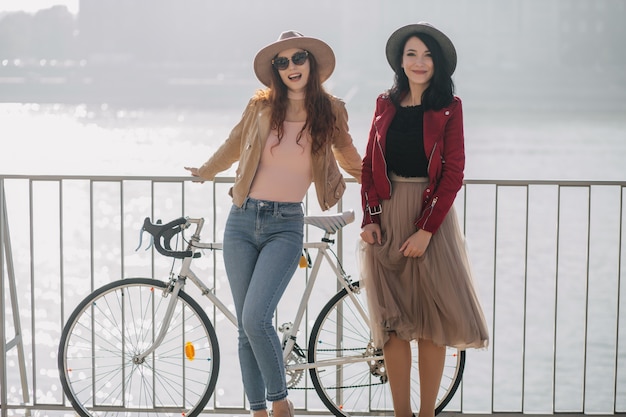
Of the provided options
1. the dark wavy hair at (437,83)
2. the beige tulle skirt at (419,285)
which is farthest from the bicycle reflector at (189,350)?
the dark wavy hair at (437,83)

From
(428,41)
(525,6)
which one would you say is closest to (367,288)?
(428,41)

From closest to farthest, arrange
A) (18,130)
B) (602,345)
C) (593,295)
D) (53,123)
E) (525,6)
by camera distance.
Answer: (602,345), (593,295), (18,130), (53,123), (525,6)

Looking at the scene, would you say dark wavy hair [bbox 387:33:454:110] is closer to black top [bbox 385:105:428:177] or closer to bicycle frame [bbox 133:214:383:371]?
black top [bbox 385:105:428:177]

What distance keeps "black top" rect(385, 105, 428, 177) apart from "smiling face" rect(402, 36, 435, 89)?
0.12 m

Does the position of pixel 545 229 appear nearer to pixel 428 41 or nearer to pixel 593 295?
pixel 593 295

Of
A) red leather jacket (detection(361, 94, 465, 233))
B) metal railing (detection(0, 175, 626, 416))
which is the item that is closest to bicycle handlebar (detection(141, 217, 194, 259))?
metal railing (detection(0, 175, 626, 416))

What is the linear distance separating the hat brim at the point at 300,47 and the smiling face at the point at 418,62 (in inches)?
11.9

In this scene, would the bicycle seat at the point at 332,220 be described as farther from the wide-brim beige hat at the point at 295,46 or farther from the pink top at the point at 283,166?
the wide-brim beige hat at the point at 295,46

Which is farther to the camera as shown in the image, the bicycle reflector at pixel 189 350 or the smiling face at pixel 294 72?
the bicycle reflector at pixel 189 350

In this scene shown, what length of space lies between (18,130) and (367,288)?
38.8 metres

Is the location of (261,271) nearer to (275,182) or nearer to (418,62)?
(275,182)

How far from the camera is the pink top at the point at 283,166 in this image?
3.50 m

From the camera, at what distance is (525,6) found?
8700 cm

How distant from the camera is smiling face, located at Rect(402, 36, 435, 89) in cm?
340
